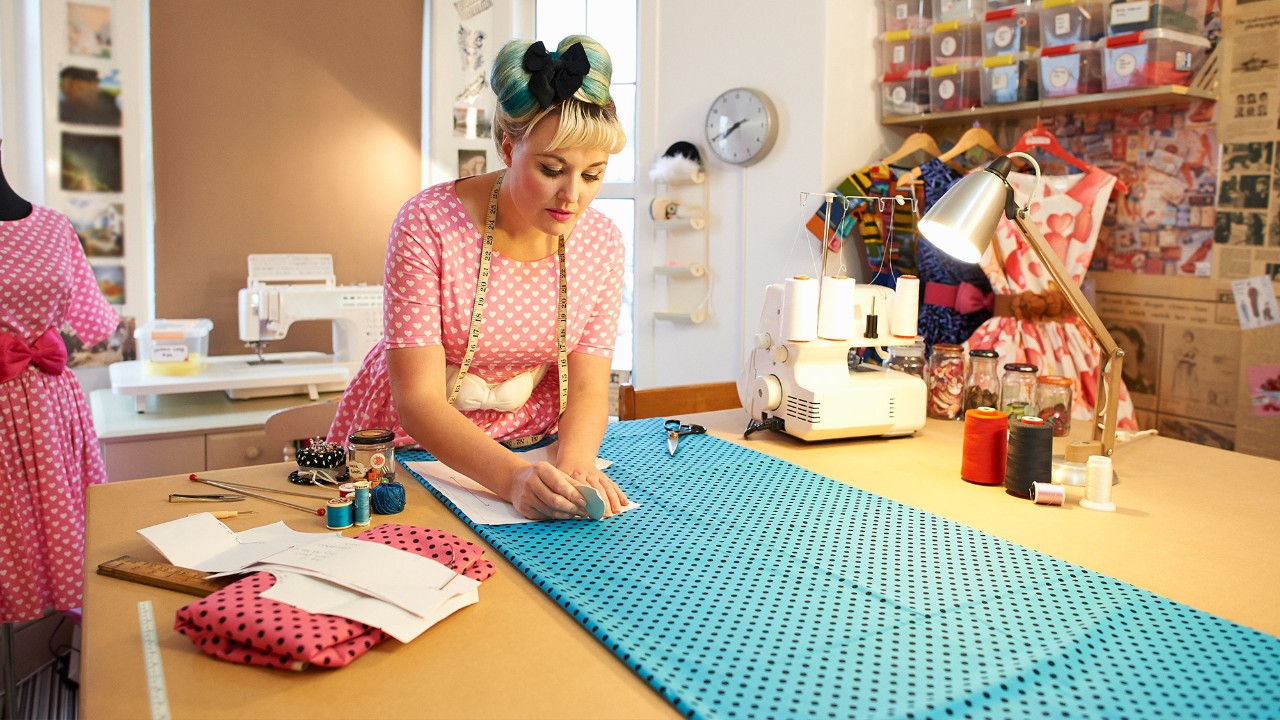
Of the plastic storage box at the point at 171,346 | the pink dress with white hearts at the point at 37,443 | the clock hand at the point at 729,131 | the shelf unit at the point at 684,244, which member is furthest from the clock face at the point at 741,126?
the pink dress with white hearts at the point at 37,443

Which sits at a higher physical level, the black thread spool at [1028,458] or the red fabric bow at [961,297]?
the red fabric bow at [961,297]

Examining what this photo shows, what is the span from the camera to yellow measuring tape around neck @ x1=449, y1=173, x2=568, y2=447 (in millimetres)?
1680

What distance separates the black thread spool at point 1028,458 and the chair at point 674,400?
90 centimetres

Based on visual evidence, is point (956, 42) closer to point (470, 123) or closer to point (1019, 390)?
point (1019, 390)

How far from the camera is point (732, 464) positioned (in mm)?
1797

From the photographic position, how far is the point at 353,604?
1.05 meters

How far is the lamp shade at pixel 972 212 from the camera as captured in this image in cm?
164

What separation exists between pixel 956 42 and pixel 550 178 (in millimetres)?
1943

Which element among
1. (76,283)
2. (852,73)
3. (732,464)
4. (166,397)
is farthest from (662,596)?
(166,397)

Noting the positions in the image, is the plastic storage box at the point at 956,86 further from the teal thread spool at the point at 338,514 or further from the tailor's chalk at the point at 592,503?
the teal thread spool at the point at 338,514

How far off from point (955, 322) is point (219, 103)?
2876mm

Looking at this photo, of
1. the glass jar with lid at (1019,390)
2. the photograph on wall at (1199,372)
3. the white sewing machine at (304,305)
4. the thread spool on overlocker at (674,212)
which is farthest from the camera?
the thread spool on overlocker at (674,212)

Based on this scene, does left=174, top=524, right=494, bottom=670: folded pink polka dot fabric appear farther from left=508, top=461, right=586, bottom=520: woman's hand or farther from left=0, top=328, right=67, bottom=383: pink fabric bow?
left=0, top=328, right=67, bottom=383: pink fabric bow

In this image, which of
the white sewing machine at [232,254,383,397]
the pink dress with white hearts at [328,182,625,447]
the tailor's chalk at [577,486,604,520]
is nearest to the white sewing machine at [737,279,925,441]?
the pink dress with white hearts at [328,182,625,447]
